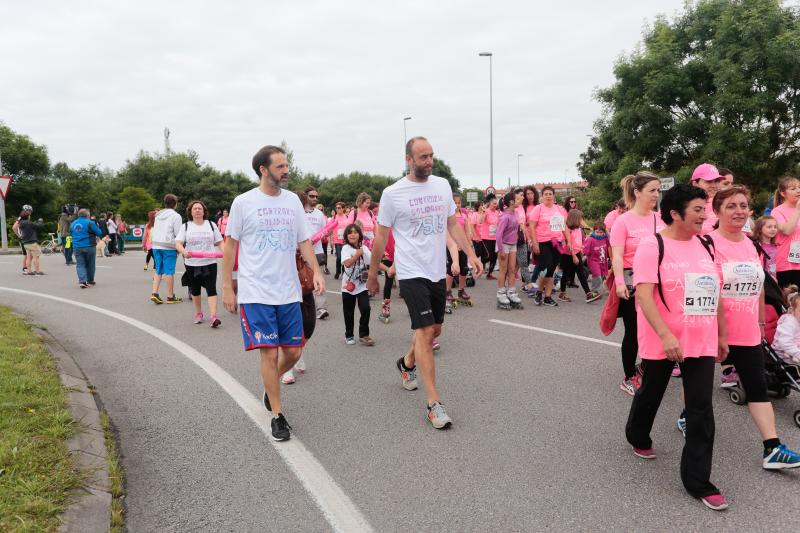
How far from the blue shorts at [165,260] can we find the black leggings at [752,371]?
8967mm

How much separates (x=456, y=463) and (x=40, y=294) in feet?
38.1

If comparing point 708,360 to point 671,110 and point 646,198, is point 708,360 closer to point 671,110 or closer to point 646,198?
point 646,198

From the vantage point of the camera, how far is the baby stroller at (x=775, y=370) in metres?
4.46

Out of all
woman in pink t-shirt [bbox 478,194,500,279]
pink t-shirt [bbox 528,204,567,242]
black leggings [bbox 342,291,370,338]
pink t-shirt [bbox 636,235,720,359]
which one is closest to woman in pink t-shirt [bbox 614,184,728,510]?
pink t-shirt [bbox 636,235,720,359]

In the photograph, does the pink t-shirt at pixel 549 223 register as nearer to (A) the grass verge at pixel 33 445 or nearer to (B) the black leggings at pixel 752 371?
(B) the black leggings at pixel 752 371

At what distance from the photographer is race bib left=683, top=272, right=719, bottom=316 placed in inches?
125

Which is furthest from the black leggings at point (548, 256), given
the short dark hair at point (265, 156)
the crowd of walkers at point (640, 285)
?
the short dark hair at point (265, 156)

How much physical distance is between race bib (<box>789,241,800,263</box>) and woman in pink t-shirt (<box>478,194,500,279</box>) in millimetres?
7677

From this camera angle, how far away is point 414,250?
450 cm

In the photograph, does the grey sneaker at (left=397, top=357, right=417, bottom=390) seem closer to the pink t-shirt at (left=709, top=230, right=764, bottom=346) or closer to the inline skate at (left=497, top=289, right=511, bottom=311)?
the pink t-shirt at (left=709, top=230, right=764, bottom=346)

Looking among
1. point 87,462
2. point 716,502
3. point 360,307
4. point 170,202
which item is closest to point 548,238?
point 360,307

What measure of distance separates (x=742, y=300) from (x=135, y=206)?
150ft

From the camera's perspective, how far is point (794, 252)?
220 inches

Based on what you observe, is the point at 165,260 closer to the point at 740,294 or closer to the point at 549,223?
the point at 549,223
